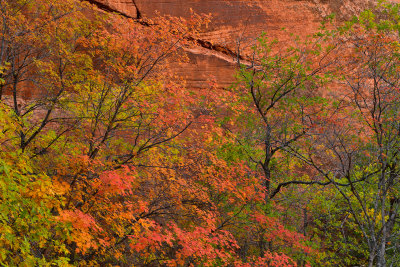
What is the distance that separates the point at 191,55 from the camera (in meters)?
20.5

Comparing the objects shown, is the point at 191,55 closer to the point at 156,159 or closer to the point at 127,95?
the point at 156,159

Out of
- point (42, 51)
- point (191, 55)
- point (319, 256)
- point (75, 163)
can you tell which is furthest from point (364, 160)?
point (191, 55)

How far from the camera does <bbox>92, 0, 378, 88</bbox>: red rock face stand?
67.4 ft

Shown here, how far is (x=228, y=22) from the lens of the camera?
2078 cm

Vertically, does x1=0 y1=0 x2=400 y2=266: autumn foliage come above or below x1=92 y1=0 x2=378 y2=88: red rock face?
below

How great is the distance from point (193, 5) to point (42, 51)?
39.3 feet

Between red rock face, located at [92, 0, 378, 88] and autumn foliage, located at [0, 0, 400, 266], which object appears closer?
autumn foliage, located at [0, 0, 400, 266]

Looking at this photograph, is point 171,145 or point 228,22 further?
point 228,22

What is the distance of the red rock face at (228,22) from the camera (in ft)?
67.4

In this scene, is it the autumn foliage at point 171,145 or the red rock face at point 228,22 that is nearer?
the autumn foliage at point 171,145

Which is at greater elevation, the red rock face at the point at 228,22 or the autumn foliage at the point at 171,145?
the red rock face at the point at 228,22


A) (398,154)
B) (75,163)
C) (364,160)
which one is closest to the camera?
(398,154)

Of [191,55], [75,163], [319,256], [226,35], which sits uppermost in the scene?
[226,35]

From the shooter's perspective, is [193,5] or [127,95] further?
[193,5]
